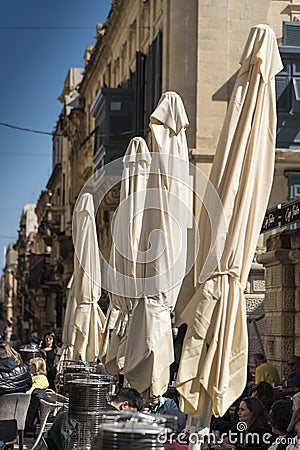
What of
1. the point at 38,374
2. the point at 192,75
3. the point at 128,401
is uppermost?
A: the point at 192,75

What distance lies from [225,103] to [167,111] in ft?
35.4

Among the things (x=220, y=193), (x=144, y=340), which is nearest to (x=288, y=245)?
(x=144, y=340)

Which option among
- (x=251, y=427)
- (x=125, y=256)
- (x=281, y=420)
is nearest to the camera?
(x=281, y=420)

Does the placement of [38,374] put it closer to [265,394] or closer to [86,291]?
[86,291]

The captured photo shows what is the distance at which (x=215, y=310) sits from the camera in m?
6.91

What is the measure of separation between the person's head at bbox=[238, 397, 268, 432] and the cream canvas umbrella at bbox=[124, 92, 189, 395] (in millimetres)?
1340

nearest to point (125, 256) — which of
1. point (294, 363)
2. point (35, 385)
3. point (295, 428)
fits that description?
point (35, 385)

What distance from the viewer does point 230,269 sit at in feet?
22.8

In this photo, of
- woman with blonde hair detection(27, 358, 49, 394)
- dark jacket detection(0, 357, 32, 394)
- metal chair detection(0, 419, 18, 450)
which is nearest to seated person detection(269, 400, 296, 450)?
metal chair detection(0, 419, 18, 450)

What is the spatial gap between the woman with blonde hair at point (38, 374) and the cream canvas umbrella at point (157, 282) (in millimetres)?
2533

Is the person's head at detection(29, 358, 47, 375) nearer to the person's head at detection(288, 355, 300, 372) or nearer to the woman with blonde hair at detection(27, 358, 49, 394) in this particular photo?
the woman with blonde hair at detection(27, 358, 49, 394)

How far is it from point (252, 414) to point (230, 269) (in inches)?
56.3

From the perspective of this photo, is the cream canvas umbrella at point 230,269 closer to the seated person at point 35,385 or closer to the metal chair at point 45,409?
the metal chair at point 45,409

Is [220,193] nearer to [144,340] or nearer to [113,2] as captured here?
[144,340]
